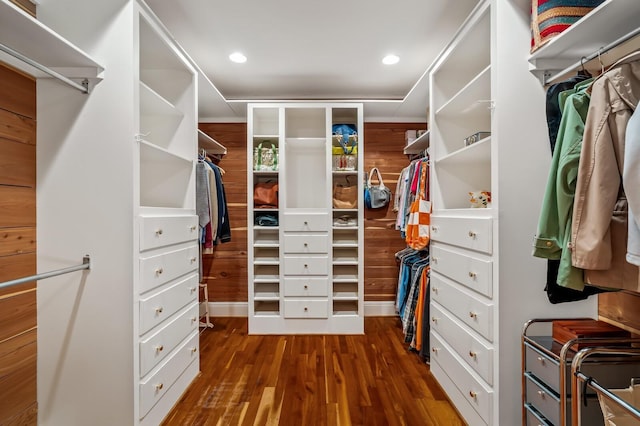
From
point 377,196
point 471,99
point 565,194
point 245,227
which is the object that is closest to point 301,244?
point 245,227

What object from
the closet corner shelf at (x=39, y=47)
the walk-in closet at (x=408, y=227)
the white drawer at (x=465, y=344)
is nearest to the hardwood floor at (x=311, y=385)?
the walk-in closet at (x=408, y=227)

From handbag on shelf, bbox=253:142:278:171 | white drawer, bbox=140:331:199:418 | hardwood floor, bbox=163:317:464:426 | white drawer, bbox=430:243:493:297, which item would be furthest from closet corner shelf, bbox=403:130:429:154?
white drawer, bbox=140:331:199:418

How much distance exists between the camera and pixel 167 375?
5.76 ft

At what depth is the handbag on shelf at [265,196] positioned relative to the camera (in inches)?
120

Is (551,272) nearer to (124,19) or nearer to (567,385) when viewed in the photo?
(567,385)

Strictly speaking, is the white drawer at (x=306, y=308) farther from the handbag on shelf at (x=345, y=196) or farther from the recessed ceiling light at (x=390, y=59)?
the recessed ceiling light at (x=390, y=59)

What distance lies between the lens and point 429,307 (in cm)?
239

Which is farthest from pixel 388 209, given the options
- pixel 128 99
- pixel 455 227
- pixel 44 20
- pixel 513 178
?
pixel 44 20

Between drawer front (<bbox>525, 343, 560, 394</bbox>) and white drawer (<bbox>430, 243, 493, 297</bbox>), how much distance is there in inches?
11.5

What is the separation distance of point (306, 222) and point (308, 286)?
2.06ft

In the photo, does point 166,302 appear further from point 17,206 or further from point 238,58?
point 238,58

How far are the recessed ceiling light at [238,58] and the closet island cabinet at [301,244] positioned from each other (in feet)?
1.59

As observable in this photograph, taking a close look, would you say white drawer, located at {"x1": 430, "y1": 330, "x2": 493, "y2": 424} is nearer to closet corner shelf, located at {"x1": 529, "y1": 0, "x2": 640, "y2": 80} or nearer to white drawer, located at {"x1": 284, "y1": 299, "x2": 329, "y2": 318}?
white drawer, located at {"x1": 284, "y1": 299, "x2": 329, "y2": 318}

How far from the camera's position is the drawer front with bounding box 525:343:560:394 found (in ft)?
4.03
